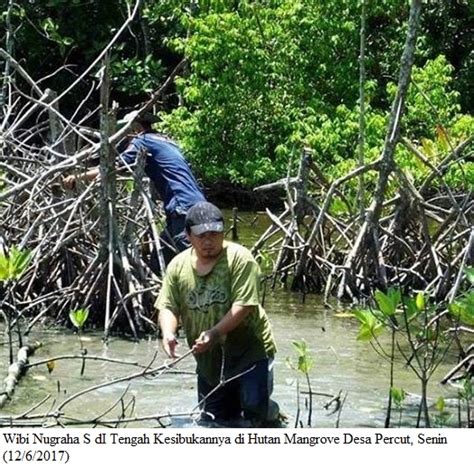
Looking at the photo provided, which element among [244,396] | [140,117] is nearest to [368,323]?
[244,396]

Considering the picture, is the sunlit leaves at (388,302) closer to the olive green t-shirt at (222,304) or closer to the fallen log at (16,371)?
the olive green t-shirt at (222,304)

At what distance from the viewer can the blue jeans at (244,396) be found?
6676mm

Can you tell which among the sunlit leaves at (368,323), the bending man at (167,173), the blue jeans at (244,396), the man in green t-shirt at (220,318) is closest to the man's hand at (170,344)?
the man in green t-shirt at (220,318)

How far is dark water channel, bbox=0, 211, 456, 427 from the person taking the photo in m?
7.61

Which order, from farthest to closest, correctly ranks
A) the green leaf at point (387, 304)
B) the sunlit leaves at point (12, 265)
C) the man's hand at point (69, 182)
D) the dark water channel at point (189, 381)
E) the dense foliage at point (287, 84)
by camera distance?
the dense foliage at point (287, 84) < the man's hand at point (69, 182) < the dark water channel at point (189, 381) < the sunlit leaves at point (12, 265) < the green leaf at point (387, 304)

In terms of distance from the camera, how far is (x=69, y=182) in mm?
9812

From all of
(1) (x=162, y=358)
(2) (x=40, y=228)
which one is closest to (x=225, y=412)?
(1) (x=162, y=358)

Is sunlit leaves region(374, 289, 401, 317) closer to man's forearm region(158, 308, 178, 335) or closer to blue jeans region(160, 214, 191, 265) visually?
man's forearm region(158, 308, 178, 335)

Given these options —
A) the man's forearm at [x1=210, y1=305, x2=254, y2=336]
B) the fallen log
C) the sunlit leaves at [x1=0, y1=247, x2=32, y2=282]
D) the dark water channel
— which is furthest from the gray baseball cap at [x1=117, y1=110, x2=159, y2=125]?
the man's forearm at [x1=210, y1=305, x2=254, y2=336]

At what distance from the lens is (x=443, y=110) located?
745 inches

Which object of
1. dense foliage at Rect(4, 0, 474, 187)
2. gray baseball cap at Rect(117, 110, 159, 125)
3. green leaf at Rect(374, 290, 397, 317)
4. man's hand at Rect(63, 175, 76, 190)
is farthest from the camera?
dense foliage at Rect(4, 0, 474, 187)

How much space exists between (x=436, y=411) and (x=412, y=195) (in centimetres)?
414

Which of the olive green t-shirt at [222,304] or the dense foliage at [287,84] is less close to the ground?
the dense foliage at [287,84]

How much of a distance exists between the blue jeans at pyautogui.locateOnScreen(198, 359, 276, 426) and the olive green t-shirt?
0.07 meters
